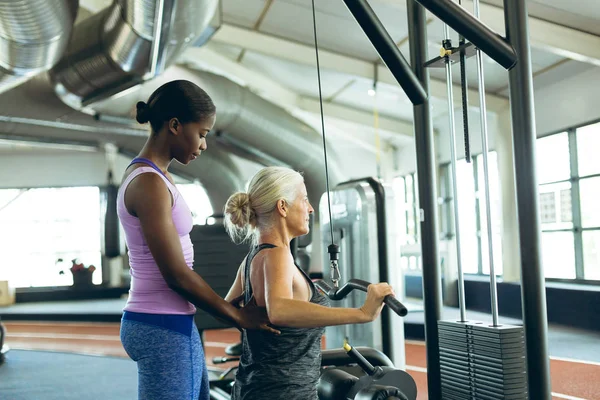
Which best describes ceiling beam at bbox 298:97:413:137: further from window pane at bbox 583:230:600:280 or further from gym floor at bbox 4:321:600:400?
gym floor at bbox 4:321:600:400

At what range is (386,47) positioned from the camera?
1645mm

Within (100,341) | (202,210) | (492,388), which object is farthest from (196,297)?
(202,210)

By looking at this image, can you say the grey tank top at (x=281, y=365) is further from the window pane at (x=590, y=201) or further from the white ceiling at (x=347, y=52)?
the window pane at (x=590, y=201)

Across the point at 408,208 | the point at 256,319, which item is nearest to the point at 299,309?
the point at 256,319

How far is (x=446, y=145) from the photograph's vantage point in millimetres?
10062

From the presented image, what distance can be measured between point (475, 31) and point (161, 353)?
1.05m

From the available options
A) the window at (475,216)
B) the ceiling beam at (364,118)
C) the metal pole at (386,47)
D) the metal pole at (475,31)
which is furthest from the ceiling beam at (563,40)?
the metal pole at (475,31)

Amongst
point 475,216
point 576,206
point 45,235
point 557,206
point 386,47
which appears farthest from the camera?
point 45,235

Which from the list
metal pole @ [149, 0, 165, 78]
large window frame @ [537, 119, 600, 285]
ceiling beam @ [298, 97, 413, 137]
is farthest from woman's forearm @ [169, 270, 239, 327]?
ceiling beam @ [298, 97, 413, 137]

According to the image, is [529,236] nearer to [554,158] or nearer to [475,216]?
[554,158]

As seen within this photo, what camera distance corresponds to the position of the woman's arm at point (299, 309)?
125 centimetres

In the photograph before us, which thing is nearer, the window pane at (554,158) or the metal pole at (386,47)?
the metal pole at (386,47)

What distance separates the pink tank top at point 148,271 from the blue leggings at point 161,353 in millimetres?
17

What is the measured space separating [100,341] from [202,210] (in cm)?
541
